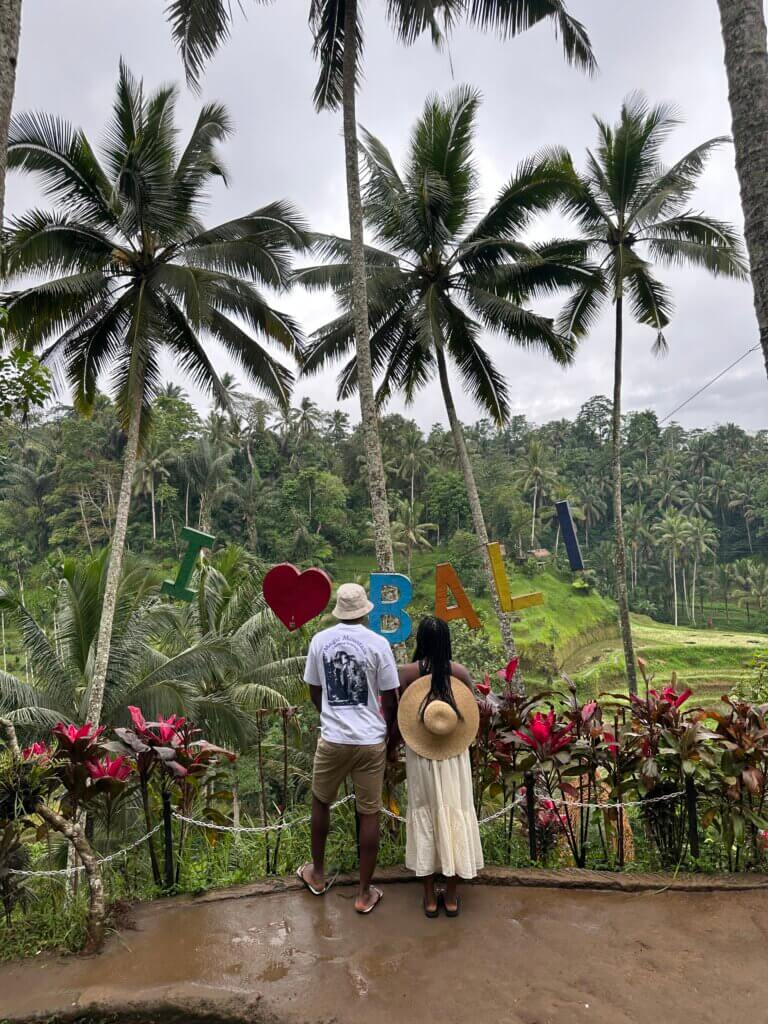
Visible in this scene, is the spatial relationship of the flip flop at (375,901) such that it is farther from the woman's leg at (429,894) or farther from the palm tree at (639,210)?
the palm tree at (639,210)

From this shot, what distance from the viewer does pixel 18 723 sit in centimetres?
815

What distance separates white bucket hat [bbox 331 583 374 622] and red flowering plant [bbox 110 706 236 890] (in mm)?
1026

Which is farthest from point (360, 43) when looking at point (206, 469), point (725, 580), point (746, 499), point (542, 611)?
point (746, 499)

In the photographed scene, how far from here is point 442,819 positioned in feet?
9.91

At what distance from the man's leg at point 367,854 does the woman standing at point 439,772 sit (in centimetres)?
18

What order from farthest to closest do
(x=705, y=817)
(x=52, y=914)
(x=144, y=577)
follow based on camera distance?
(x=144, y=577), (x=705, y=817), (x=52, y=914)

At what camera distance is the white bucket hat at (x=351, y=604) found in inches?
129

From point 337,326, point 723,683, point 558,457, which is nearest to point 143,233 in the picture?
point 337,326

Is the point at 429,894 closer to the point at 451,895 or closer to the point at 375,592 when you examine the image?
the point at 451,895

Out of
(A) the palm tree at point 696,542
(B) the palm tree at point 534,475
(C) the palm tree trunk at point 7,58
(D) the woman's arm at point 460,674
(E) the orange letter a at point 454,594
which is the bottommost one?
(D) the woman's arm at point 460,674

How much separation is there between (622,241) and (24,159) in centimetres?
1115

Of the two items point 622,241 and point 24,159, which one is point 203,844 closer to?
point 24,159

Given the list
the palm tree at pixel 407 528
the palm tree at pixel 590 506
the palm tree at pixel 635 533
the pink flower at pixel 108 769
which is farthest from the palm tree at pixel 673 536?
the pink flower at pixel 108 769

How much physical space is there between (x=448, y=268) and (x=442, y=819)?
34.1ft
